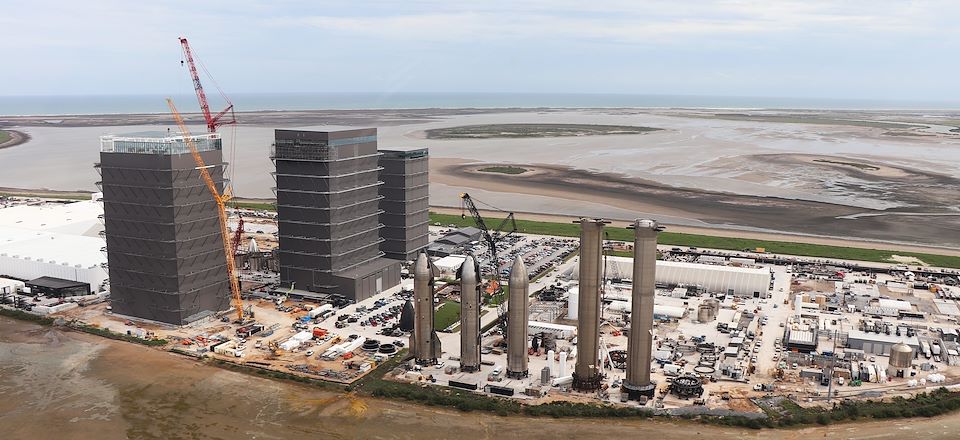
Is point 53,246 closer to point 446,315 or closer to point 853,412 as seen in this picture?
point 446,315

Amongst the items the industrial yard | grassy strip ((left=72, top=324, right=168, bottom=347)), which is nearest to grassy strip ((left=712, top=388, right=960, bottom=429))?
the industrial yard

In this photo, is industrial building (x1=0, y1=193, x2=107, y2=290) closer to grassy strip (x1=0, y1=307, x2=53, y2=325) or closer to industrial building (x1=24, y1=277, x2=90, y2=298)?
industrial building (x1=24, y1=277, x2=90, y2=298)

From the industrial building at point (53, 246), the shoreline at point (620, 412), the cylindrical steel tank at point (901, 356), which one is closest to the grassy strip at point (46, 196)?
the industrial building at point (53, 246)

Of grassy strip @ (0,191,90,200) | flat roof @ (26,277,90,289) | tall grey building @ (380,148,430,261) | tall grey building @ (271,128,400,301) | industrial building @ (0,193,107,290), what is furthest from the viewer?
grassy strip @ (0,191,90,200)

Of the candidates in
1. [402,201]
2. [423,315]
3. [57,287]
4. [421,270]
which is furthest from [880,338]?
[57,287]

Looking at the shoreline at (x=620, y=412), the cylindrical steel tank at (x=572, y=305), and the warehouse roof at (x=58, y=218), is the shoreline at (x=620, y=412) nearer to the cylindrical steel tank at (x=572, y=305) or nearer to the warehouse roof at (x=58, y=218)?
the cylindrical steel tank at (x=572, y=305)
